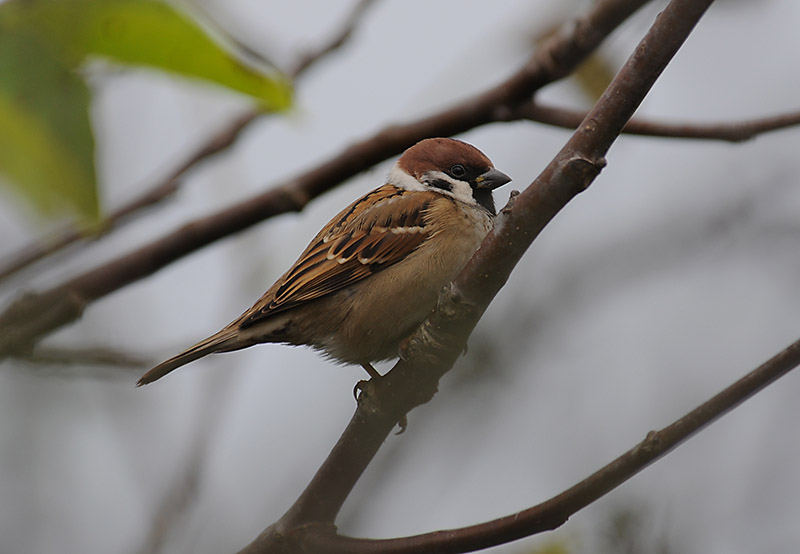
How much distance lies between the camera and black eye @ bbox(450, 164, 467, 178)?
15.3 feet

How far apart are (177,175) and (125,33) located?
5.21 feet

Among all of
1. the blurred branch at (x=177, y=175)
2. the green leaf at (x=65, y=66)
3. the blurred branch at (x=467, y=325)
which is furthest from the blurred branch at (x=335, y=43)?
the green leaf at (x=65, y=66)

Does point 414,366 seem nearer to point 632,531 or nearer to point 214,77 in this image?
point 632,531

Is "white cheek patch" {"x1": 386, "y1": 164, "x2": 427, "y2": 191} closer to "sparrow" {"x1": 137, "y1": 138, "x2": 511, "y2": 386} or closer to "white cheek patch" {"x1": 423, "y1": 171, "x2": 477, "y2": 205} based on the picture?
"white cheek patch" {"x1": 423, "y1": 171, "x2": 477, "y2": 205}

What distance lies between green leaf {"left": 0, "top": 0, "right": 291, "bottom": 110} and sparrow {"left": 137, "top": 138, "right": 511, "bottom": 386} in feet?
7.40

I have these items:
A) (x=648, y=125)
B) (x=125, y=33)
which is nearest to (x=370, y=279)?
(x=648, y=125)

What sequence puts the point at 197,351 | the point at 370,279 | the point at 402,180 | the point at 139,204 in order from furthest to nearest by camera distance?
the point at 402,180, the point at 370,279, the point at 197,351, the point at 139,204

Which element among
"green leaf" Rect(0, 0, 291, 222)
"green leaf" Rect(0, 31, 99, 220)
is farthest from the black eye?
"green leaf" Rect(0, 31, 99, 220)

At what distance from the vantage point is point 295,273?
4188 millimetres

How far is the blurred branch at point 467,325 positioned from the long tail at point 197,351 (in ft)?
3.81

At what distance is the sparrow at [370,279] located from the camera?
390 cm

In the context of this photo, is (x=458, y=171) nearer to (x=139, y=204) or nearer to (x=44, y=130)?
(x=139, y=204)

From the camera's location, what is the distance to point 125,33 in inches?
57.5

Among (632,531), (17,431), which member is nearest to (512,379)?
(632,531)
